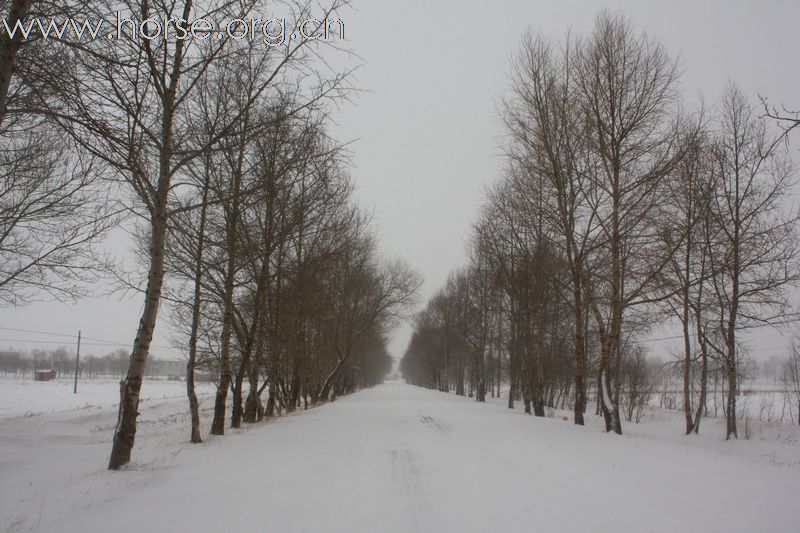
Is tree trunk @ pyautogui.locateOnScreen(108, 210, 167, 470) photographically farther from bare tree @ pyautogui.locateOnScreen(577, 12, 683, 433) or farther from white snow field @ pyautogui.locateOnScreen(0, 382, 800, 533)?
bare tree @ pyautogui.locateOnScreen(577, 12, 683, 433)

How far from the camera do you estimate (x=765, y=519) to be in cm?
516

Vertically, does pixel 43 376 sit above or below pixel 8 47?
below

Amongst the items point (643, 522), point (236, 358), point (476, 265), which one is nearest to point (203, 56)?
point (643, 522)

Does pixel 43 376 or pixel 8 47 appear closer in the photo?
pixel 8 47

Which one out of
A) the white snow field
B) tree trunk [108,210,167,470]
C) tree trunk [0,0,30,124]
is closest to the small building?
the white snow field

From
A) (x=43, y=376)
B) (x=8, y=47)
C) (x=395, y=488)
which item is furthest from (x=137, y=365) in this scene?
(x=43, y=376)

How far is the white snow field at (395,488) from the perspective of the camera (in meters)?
4.92

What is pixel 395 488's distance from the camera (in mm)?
6320

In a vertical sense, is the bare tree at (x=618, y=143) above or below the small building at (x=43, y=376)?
above

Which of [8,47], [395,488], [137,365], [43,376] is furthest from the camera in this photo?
[43,376]

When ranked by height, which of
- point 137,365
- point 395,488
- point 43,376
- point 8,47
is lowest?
point 43,376

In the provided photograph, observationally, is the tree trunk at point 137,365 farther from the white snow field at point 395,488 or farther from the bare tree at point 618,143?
the bare tree at point 618,143

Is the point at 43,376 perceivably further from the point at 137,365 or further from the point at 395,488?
the point at 395,488

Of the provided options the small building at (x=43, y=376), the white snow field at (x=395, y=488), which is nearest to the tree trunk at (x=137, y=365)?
the white snow field at (x=395, y=488)
